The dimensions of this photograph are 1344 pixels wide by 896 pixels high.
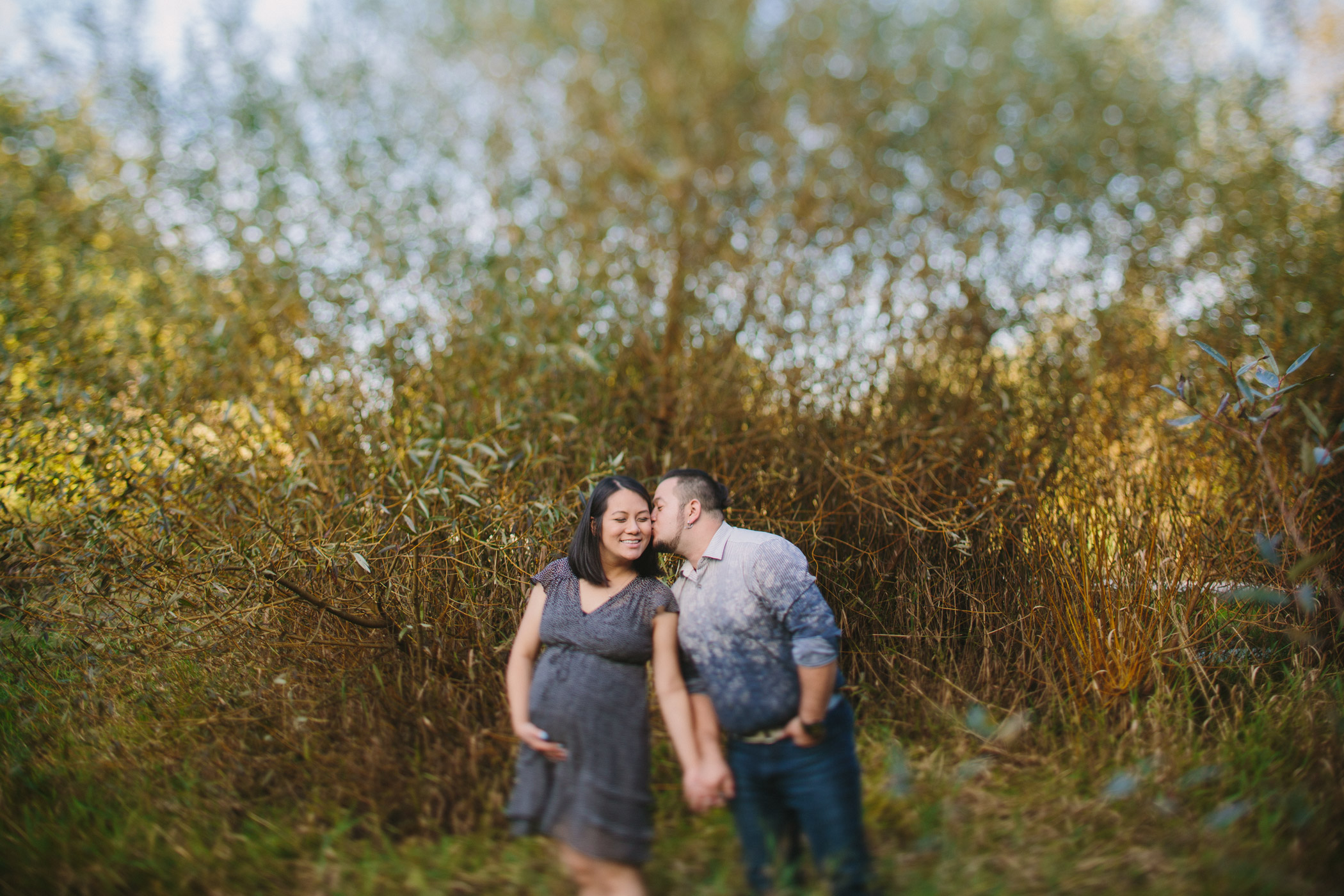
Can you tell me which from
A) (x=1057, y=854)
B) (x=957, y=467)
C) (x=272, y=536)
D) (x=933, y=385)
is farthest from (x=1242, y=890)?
(x=272, y=536)

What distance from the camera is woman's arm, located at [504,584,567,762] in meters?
2.10

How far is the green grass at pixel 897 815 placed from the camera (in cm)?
226

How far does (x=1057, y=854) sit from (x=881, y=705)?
2.96 ft

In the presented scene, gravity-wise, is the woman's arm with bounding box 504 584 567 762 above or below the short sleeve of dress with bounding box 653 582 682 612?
below

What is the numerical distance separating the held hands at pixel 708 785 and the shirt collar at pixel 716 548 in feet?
1.76

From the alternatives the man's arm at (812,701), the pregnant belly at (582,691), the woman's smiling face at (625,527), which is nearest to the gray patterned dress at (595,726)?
the pregnant belly at (582,691)

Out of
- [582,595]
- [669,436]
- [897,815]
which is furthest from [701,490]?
[669,436]

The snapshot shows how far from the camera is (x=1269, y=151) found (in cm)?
575

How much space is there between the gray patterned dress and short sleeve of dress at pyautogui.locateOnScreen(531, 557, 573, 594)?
5 centimetres

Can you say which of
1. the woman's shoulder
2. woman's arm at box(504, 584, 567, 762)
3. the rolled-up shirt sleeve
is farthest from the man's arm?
the woman's shoulder

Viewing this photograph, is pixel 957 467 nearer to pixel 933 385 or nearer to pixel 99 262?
pixel 933 385

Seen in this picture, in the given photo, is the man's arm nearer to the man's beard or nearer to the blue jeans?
the blue jeans

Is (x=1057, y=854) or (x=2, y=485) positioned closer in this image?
(x=1057, y=854)

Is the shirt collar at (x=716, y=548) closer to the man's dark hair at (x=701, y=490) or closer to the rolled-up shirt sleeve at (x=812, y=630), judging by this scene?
the man's dark hair at (x=701, y=490)
